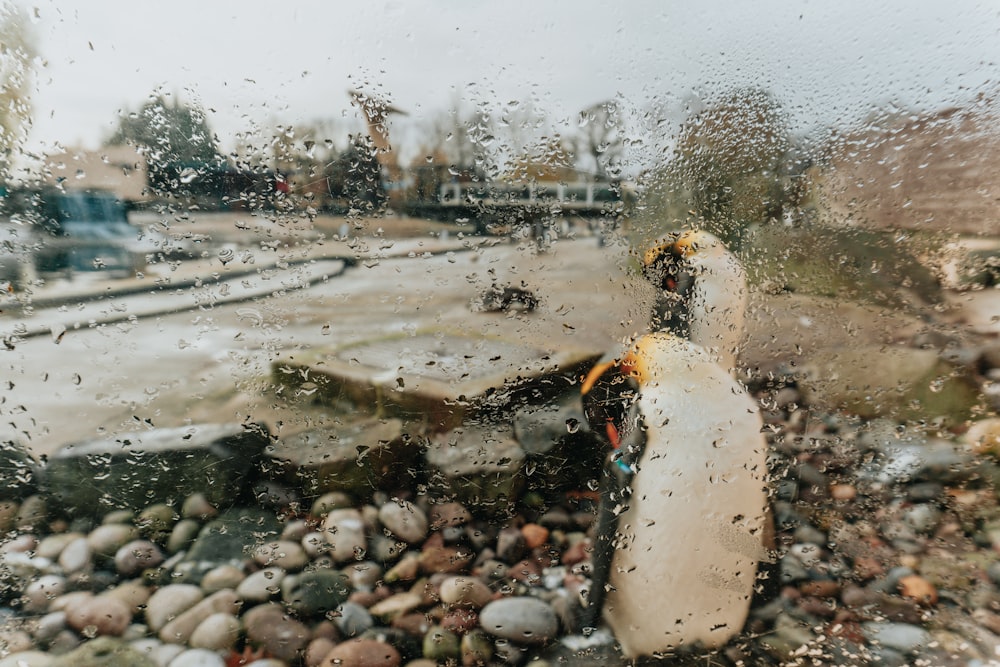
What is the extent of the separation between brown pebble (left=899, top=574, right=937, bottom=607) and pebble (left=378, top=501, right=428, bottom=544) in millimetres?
700

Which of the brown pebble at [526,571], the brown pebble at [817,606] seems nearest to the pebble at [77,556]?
the brown pebble at [526,571]

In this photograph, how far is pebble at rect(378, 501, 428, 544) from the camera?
2.44 ft

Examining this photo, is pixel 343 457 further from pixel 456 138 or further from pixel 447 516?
pixel 456 138

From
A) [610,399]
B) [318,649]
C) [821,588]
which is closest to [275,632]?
[318,649]

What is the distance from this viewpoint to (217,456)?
73cm

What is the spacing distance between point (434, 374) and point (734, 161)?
0.48 metres

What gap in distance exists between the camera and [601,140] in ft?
2.29

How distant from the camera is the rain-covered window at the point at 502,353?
0.67m

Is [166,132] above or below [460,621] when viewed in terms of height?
above

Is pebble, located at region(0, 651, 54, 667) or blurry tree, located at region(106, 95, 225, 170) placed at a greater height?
blurry tree, located at region(106, 95, 225, 170)

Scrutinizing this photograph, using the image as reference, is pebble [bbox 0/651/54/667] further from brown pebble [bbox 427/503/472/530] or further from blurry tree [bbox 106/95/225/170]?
blurry tree [bbox 106/95/225/170]

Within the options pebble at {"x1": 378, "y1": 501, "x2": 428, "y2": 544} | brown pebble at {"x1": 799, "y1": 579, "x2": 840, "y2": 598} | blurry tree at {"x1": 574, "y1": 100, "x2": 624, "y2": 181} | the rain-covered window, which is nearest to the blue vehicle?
the rain-covered window

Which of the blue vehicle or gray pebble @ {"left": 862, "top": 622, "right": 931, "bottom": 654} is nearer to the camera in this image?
the blue vehicle

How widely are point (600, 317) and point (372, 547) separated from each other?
445 millimetres
